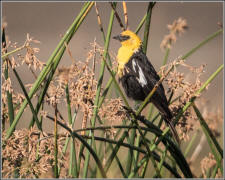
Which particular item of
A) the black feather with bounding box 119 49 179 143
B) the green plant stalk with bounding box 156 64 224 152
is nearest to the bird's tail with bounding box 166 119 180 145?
the green plant stalk with bounding box 156 64 224 152

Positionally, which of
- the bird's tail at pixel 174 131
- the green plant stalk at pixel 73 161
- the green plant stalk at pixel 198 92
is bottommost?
the green plant stalk at pixel 73 161

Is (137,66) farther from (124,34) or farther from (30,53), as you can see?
(30,53)

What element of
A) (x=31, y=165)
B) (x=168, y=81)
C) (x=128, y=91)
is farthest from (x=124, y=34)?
(x=31, y=165)

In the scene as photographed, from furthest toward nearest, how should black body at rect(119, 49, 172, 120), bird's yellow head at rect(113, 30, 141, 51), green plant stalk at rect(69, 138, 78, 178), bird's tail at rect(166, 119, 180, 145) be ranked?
bird's yellow head at rect(113, 30, 141, 51), black body at rect(119, 49, 172, 120), bird's tail at rect(166, 119, 180, 145), green plant stalk at rect(69, 138, 78, 178)

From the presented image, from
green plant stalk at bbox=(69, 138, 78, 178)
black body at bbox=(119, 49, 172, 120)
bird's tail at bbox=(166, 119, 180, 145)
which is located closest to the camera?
green plant stalk at bbox=(69, 138, 78, 178)

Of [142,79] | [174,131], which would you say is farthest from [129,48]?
[174,131]

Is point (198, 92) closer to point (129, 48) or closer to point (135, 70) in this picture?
point (135, 70)

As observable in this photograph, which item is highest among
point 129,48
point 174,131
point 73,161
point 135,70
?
point 129,48

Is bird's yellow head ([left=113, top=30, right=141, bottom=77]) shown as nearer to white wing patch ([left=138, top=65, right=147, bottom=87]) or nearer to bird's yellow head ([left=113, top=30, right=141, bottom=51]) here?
bird's yellow head ([left=113, top=30, right=141, bottom=51])

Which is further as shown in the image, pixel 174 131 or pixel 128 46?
pixel 128 46

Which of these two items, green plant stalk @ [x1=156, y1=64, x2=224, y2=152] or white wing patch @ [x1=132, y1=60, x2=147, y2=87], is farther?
white wing patch @ [x1=132, y1=60, x2=147, y2=87]

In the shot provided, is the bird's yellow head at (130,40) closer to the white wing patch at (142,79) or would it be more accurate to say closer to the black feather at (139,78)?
the black feather at (139,78)

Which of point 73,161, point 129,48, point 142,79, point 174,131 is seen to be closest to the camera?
point 73,161

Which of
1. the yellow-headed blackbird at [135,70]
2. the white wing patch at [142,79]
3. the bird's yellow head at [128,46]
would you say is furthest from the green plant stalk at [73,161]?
the bird's yellow head at [128,46]
